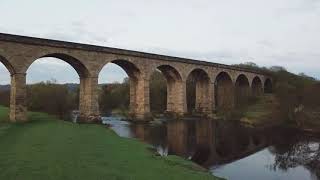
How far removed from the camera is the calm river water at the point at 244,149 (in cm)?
2169

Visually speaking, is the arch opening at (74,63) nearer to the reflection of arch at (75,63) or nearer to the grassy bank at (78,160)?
the reflection of arch at (75,63)

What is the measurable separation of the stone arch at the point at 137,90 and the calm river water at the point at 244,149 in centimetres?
594

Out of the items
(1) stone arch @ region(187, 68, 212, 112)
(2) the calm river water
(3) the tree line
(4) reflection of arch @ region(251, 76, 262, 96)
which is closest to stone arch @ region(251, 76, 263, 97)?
(4) reflection of arch @ region(251, 76, 262, 96)

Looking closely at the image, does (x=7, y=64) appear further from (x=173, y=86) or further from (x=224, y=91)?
(x=224, y=91)

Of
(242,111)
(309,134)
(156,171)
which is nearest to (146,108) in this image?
(242,111)

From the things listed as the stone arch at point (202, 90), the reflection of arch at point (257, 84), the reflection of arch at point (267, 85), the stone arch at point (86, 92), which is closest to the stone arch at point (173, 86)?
the stone arch at point (202, 90)

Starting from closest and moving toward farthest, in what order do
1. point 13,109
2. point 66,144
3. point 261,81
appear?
point 66,144 < point 13,109 < point 261,81

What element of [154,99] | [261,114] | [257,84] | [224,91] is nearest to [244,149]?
[261,114]

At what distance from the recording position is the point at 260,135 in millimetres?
37906

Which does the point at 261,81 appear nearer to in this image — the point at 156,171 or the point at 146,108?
the point at 146,108

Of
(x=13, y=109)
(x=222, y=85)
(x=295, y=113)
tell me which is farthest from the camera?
(x=222, y=85)

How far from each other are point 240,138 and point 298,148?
23.6ft

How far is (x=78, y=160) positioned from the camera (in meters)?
18.2

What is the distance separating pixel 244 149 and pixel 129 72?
2537 centimetres
